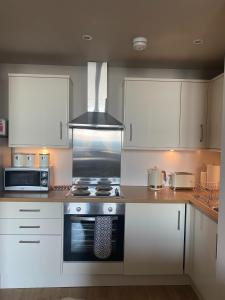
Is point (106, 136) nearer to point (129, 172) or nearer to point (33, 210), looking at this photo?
point (129, 172)

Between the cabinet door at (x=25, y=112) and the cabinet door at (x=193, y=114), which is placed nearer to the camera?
the cabinet door at (x=25, y=112)

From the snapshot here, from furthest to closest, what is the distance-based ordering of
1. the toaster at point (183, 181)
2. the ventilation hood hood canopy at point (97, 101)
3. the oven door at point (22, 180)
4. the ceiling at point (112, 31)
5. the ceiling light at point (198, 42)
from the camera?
1. the toaster at point (183, 181)
2. the ventilation hood hood canopy at point (97, 101)
3. the oven door at point (22, 180)
4. the ceiling light at point (198, 42)
5. the ceiling at point (112, 31)

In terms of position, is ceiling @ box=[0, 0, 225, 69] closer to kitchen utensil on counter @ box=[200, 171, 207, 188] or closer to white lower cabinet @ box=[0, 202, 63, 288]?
kitchen utensil on counter @ box=[200, 171, 207, 188]

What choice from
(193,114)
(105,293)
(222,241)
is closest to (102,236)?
(105,293)

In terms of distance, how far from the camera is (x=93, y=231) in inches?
98.5

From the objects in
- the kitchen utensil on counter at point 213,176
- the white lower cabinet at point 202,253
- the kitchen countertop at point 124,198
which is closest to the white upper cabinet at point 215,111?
the kitchen utensil on counter at point 213,176

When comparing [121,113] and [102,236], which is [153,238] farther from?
[121,113]

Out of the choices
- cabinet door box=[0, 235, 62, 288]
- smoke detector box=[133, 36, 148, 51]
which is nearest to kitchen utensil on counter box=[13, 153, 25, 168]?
cabinet door box=[0, 235, 62, 288]

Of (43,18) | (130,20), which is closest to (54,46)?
(43,18)

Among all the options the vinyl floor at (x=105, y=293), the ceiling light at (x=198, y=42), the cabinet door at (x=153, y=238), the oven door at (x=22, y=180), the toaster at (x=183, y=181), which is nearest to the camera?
the ceiling light at (x=198, y=42)

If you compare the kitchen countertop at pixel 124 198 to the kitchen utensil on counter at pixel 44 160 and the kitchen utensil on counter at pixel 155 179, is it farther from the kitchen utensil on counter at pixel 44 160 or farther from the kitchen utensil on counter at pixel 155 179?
the kitchen utensil on counter at pixel 44 160

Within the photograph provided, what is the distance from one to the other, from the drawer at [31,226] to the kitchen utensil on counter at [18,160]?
0.64 meters

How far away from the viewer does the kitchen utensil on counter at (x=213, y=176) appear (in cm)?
284

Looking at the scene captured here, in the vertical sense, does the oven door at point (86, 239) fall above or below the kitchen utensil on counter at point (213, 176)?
below
